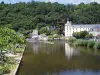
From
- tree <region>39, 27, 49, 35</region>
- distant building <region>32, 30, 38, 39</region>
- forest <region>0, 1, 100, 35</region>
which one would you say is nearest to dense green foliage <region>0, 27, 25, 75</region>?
distant building <region>32, 30, 38, 39</region>

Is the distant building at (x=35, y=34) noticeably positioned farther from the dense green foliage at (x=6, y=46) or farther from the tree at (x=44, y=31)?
the dense green foliage at (x=6, y=46)

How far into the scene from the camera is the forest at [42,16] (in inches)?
2741

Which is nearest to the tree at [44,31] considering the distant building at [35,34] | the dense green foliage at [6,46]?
the distant building at [35,34]

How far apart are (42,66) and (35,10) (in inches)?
2180

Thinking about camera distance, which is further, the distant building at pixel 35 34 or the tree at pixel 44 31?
the tree at pixel 44 31

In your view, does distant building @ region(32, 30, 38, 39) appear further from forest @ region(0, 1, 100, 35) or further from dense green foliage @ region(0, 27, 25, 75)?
dense green foliage @ region(0, 27, 25, 75)

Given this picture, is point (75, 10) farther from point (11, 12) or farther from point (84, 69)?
point (84, 69)

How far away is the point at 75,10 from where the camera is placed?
87625mm

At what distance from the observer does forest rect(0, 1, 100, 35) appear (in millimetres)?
69625

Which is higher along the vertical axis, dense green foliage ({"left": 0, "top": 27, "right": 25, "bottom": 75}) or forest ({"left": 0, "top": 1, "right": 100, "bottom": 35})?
forest ({"left": 0, "top": 1, "right": 100, "bottom": 35})

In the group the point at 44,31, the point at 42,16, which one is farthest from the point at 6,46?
the point at 42,16

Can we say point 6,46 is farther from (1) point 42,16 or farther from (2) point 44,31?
(1) point 42,16

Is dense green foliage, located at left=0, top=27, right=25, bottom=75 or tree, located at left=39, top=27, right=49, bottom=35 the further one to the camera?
tree, located at left=39, top=27, right=49, bottom=35

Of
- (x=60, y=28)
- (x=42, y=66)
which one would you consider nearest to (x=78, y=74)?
(x=42, y=66)
